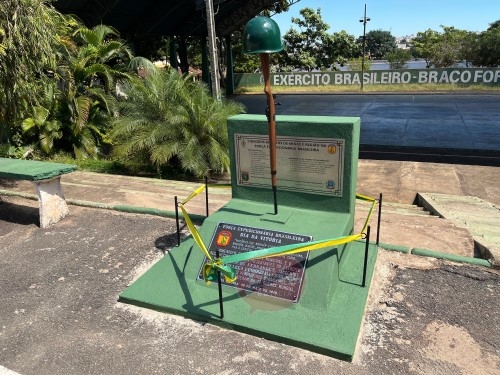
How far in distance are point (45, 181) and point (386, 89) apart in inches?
1377

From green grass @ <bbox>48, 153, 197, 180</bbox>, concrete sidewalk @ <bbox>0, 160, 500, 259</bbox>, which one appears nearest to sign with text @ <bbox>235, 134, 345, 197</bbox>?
concrete sidewalk @ <bbox>0, 160, 500, 259</bbox>

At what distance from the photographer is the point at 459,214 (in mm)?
7191

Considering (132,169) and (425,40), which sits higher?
(425,40)

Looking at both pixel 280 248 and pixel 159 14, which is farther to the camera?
pixel 159 14

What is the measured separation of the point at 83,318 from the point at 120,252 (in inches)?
52.7

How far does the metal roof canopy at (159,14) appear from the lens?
22.1 metres

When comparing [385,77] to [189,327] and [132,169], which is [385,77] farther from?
[189,327]

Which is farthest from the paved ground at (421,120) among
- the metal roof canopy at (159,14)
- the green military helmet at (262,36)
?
the metal roof canopy at (159,14)

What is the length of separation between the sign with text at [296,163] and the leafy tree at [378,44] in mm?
114024

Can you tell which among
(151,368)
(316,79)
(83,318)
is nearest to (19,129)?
(83,318)

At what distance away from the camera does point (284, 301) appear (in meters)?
3.86

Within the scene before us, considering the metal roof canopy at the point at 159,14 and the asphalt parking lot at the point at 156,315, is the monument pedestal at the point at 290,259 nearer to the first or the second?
the asphalt parking lot at the point at 156,315

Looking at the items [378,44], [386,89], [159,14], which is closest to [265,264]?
[159,14]

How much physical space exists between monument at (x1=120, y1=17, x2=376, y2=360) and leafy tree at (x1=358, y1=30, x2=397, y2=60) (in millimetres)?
114067
